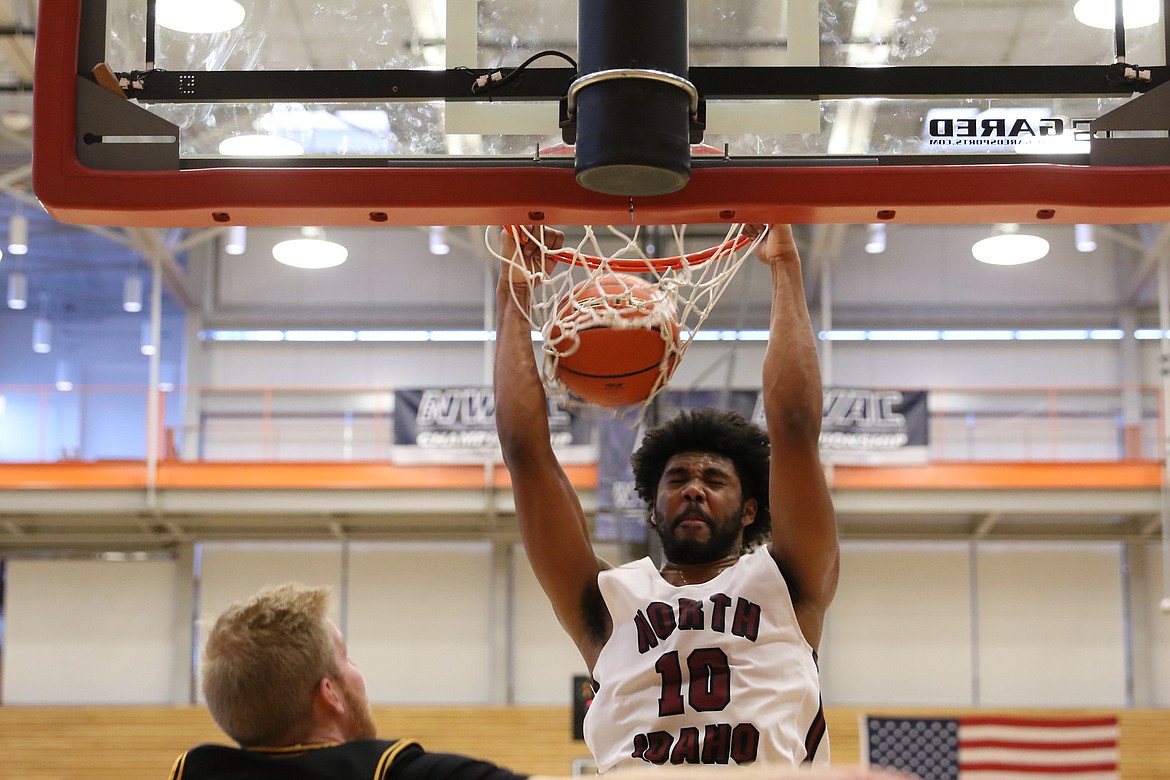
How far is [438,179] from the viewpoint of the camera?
2828 mm

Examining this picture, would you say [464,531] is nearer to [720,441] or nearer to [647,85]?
[720,441]

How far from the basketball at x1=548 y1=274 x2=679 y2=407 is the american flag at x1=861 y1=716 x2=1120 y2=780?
882cm

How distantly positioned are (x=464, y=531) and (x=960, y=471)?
18.0ft

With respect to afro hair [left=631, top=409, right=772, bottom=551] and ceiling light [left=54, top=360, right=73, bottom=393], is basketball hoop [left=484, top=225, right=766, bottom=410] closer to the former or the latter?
afro hair [left=631, top=409, right=772, bottom=551]

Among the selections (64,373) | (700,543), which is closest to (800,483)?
(700,543)

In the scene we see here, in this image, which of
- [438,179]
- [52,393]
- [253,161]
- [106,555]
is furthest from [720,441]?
[52,393]

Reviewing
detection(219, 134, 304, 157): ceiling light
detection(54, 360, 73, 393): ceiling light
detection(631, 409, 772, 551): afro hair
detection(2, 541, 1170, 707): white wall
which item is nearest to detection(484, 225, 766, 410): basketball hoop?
detection(631, 409, 772, 551): afro hair

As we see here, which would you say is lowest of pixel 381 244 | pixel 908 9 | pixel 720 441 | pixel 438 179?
pixel 720 441

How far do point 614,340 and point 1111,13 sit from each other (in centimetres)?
128

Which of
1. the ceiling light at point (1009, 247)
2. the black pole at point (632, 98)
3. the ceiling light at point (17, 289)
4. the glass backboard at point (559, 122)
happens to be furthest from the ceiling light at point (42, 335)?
the black pole at point (632, 98)

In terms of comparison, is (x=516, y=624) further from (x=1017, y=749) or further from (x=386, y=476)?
(x=1017, y=749)

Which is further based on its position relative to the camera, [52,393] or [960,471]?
[52,393]

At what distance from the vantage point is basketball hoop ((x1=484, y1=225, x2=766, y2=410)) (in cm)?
315

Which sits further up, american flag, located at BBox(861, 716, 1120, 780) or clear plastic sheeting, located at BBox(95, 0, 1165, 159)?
clear plastic sheeting, located at BBox(95, 0, 1165, 159)
